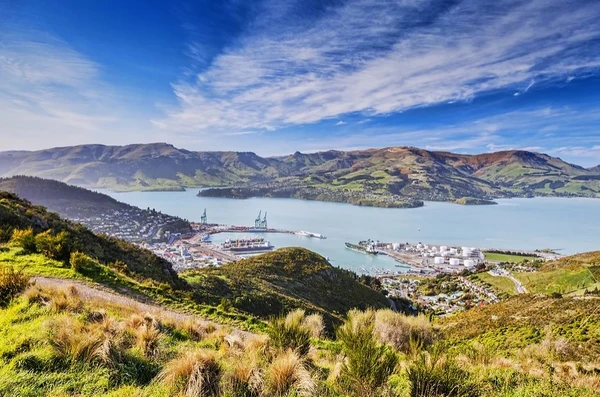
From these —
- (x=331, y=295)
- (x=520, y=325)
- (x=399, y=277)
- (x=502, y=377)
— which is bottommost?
(x=399, y=277)

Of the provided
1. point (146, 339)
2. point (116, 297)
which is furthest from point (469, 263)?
point (146, 339)

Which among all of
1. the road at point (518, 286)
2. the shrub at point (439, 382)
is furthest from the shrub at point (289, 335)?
the road at point (518, 286)

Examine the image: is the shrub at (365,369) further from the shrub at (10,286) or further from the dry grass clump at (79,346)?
the shrub at (10,286)

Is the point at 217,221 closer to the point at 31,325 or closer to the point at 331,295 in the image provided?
the point at 331,295

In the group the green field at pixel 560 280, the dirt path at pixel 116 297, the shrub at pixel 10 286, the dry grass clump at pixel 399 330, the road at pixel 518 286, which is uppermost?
the shrub at pixel 10 286

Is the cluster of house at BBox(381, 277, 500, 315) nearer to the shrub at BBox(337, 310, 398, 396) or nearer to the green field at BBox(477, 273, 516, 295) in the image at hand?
the green field at BBox(477, 273, 516, 295)

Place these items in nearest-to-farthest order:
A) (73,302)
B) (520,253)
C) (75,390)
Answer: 1. (75,390)
2. (73,302)
3. (520,253)

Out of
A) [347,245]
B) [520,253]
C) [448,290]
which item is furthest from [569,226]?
[448,290]
